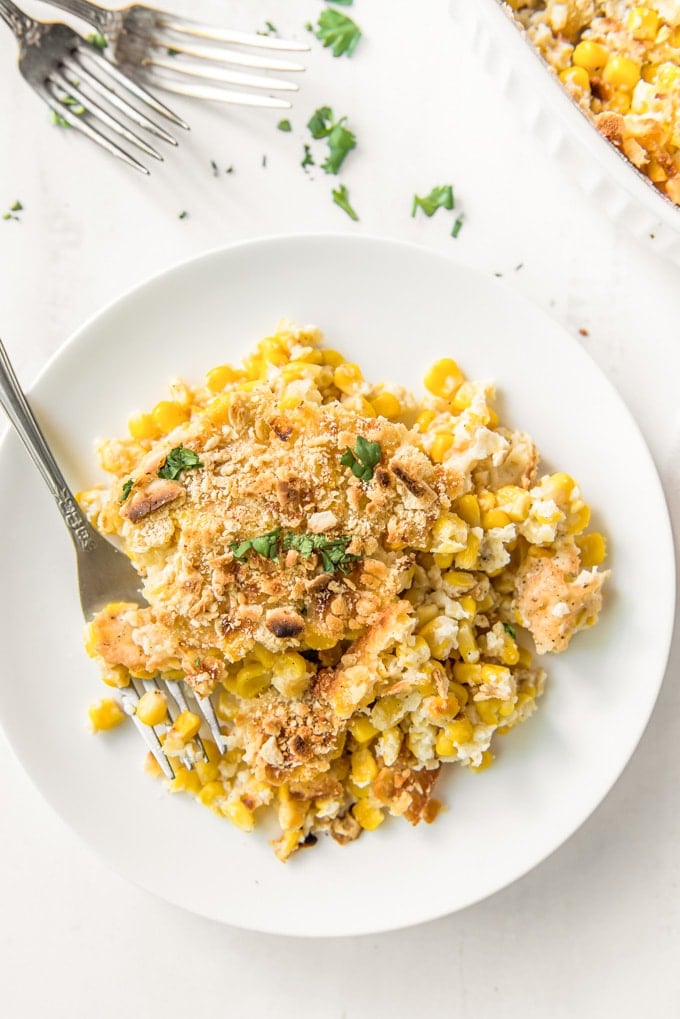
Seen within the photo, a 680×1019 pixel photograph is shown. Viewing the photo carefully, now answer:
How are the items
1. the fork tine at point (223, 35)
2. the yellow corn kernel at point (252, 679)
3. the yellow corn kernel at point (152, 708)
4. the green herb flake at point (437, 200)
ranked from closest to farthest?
the yellow corn kernel at point (252, 679) < the yellow corn kernel at point (152, 708) < the fork tine at point (223, 35) < the green herb flake at point (437, 200)

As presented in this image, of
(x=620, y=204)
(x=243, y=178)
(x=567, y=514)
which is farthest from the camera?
(x=243, y=178)

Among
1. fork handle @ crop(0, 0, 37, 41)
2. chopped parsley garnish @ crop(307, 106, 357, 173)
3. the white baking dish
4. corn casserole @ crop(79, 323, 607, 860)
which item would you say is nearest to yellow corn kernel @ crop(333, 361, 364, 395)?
corn casserole @ crop(79, 323, 607, 860)

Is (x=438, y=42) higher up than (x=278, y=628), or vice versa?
(x=438, y=42)

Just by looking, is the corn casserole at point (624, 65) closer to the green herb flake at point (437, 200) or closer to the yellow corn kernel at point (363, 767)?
the green herb flake at point (437, 200)

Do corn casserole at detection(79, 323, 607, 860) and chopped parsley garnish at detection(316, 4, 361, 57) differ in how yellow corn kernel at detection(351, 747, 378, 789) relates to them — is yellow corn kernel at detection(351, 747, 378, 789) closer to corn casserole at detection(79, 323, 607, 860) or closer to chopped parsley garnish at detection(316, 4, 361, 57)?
corn casserole at detection(79, 323, 607, 860)

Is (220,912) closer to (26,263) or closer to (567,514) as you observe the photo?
(567,514)

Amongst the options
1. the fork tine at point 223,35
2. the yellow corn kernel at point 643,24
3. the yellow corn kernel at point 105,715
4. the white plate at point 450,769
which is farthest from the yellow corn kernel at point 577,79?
the yellow corn kernel at point 105,715

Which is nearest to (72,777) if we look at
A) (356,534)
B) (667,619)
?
(356,534)
